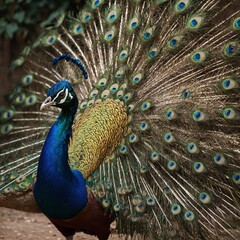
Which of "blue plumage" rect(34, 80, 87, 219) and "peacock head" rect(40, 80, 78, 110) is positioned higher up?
"peacock head" rect(40, 80, 78, 110)

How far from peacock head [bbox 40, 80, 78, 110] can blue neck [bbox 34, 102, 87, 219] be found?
55 mm

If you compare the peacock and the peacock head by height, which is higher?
the peacock head

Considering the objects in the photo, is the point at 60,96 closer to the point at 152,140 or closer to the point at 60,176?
the point at 60,176

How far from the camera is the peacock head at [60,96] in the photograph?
2807mm

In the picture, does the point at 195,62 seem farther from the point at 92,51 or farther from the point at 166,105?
the point at 92,51

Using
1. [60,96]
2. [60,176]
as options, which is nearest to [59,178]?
[60,176]

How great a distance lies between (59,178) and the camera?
295 cm

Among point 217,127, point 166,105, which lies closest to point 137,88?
point 166,105

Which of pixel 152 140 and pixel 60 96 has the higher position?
pixel 60 96

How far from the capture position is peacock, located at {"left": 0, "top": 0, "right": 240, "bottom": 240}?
119 inches

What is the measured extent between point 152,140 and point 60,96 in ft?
2.09

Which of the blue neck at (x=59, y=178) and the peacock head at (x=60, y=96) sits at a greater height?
the peacock head at (x=60, y=96)

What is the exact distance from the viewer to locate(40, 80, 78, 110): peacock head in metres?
2.81

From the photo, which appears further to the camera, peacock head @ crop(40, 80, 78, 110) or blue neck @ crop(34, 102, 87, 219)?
blue neck @ crop(34, 102, 87, 219)
